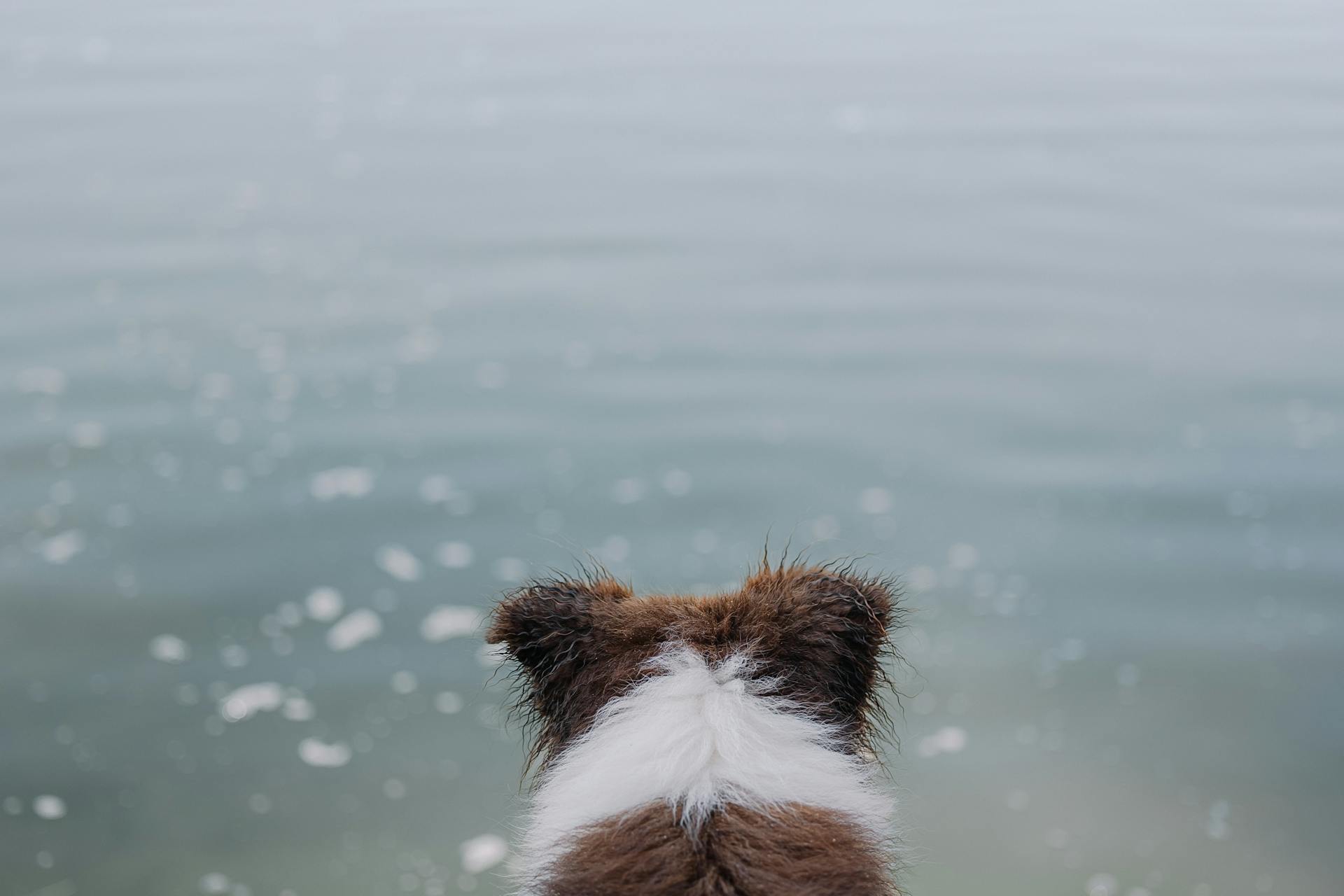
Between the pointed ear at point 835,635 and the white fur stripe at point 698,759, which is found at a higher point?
the pointed ear at point 835,635

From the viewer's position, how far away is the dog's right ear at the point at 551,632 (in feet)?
7.75

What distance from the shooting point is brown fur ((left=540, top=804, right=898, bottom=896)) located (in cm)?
198

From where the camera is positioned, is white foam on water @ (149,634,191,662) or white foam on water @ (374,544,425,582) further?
white foam on water @ (374,544,425,582)

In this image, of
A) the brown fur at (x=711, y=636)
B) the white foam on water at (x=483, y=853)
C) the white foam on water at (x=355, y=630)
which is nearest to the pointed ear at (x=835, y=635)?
the brown fur at (x=711, y=636)

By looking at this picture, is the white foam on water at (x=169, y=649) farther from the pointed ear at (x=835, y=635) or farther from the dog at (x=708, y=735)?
the pointed ear at (x=835, y=635)

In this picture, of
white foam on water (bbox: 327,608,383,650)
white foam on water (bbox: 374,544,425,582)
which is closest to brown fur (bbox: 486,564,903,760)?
white foam on water (bbox: 327,608,383,650)

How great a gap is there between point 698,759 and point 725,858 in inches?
7.0

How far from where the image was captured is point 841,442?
7469 millimetres

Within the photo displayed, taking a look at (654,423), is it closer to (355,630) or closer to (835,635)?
(355,630)

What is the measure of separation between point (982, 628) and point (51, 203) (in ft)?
27.0

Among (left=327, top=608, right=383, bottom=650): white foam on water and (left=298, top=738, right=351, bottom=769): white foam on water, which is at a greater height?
(left=327, top=608, right=383, bottom=650): white foam on water

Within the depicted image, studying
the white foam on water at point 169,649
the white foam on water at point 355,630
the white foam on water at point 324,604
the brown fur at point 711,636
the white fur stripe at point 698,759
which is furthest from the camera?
the white foam on water at point 324,604

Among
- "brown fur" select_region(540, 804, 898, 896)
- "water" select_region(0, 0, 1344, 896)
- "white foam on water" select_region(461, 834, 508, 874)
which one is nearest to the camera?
"brown fur" select_region(540, 804, 898, 896)

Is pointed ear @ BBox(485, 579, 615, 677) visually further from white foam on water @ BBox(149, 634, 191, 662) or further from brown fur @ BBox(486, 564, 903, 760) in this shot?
white foam on water @ BBox(149, 634, 191, 662)
